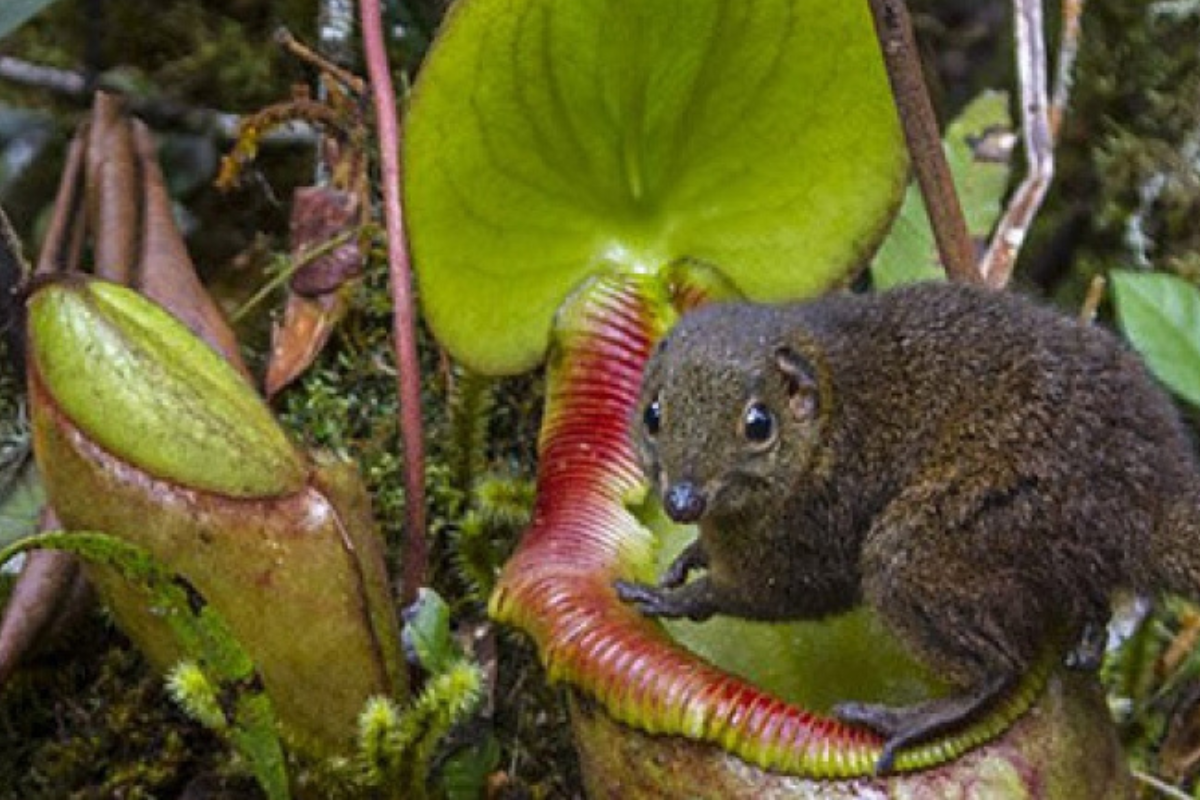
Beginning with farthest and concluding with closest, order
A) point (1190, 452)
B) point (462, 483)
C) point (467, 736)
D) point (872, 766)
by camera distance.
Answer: point (462, 483) → point (467, 736) → point (1190, 452) → point (872, 766)

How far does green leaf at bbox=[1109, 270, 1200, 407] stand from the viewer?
8.34 feet

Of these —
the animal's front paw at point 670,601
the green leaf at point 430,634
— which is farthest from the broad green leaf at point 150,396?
the animal's front paw at point 670,601

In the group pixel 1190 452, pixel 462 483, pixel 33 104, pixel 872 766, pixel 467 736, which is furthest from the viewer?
pixel 33 104

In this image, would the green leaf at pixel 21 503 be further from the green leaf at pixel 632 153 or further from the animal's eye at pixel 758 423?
the animal's eye at pixel 758 423

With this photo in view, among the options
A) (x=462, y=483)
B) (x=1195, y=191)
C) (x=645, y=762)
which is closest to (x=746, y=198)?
(x=462, y=483)

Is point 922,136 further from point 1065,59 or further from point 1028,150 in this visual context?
point 1065,59

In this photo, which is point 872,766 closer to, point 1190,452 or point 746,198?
point 1190,452

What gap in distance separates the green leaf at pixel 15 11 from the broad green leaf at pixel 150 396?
46 centimetres

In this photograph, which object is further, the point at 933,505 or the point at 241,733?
the point at 241,733

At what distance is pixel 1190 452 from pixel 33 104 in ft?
5.92

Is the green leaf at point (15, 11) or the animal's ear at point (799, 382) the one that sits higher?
the green leaf at point (15, 11)

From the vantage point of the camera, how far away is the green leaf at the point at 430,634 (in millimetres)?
2199

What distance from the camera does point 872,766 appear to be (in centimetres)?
184

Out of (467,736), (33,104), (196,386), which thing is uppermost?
(196,386)
